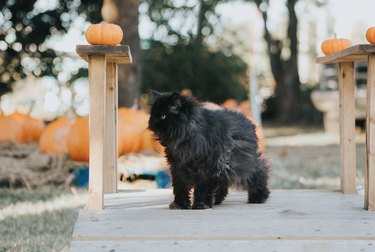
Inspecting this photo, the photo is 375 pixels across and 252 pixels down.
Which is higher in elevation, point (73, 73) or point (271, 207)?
point (73, 73)

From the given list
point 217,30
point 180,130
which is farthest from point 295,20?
point 180,130

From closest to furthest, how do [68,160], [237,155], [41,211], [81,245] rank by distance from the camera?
[81,245] < [237,155] < [41,211] < [68,160]

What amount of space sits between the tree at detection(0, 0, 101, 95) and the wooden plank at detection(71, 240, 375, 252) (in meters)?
5.98

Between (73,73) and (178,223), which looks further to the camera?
(73,73)

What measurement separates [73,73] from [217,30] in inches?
320

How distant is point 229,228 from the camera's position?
2.60 meters

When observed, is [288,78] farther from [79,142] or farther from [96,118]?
[96,118]

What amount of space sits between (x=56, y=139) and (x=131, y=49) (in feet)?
4.83

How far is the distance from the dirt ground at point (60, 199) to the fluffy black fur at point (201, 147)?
2.82 ft

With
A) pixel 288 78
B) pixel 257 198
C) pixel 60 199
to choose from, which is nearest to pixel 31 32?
pixel 60 199

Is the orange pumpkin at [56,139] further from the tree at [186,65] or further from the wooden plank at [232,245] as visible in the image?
the tree at [186,65]

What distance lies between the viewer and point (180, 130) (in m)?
2.88

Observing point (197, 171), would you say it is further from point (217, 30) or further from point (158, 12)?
point (217, 30)

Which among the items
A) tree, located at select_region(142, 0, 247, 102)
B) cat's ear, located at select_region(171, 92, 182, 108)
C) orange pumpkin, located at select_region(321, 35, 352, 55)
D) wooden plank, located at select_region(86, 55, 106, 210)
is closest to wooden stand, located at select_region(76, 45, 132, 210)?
wooden plank, located at select_region(86, 55, 106, 210)
